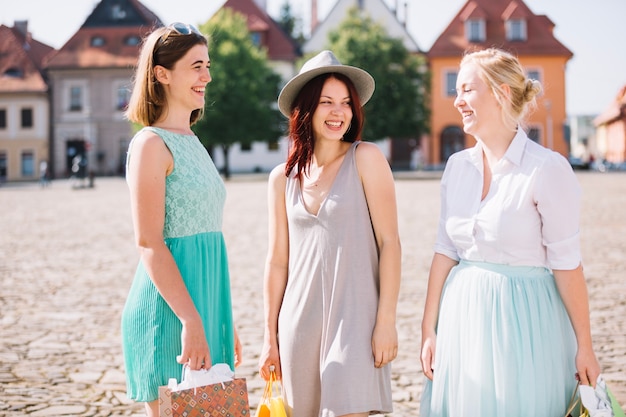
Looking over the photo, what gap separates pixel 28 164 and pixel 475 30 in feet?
115

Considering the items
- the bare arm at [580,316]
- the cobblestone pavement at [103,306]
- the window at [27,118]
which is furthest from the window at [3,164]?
the bare arm at [580,316]

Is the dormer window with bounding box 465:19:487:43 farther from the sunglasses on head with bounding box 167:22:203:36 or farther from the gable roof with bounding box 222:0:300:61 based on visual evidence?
the sunglasses on head with bounding box 167:22:203:36

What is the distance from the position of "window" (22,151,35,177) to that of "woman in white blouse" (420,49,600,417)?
5581cm

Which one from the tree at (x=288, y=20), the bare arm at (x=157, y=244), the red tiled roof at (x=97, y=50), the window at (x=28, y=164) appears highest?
the tree at (x=288, y=20)

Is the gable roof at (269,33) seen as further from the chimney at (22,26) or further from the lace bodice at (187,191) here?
the lace bodice at (187,191)

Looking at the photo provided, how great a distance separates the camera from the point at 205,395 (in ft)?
7.93

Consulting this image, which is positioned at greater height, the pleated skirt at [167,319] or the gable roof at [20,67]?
the gable roof at [20,67]

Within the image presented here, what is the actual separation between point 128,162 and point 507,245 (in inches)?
57.0

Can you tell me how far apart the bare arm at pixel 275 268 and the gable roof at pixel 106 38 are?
2052 inches

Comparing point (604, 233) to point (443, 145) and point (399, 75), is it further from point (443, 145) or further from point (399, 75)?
point (443, 145)

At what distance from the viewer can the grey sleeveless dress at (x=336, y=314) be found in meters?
2.79

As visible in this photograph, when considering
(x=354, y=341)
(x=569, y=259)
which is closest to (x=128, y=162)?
(x=354, y=341)

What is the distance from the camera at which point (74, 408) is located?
4508mm

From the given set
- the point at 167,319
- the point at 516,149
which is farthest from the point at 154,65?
the point at 516,149
